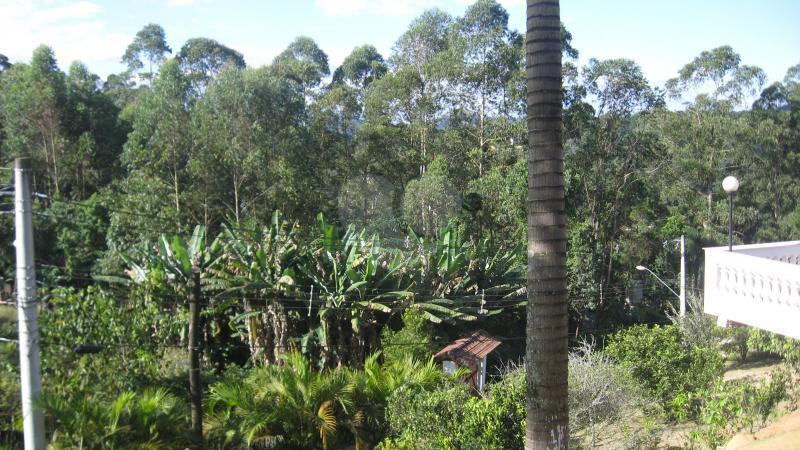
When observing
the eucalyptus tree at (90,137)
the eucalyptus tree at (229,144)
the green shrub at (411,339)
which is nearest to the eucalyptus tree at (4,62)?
the eucalyptus tree at (90,137)

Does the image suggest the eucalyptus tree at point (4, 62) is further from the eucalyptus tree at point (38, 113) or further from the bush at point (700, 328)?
the bush at point (700, 328)

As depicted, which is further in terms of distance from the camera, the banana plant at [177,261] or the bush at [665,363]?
the banana plant at [177,261]

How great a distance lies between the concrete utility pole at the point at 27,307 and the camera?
321 inches

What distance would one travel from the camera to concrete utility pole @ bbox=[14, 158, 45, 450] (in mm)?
8164

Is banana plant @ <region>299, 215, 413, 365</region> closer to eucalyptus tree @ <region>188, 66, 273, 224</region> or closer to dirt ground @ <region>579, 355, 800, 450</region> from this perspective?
eucalyptus tree @ <region>188, 66, 273, 224</region>

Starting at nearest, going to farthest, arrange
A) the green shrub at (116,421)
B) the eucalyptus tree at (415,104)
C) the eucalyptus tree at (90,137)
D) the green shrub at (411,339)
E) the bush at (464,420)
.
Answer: the green shrub at (116,421), the bush at (464,420), the green shrub at (411,339), the eucalyptus tree at (415,104), the eucalyptus tree at (90,137)

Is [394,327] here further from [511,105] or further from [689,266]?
[689,266]

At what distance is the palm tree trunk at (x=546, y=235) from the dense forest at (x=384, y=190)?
868cm

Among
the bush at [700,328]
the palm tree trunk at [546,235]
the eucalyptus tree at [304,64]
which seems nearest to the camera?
the palm tree trunk at [546,235]

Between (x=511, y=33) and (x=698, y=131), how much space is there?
425 inches

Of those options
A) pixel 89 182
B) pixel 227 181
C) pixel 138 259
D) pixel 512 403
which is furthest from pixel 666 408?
pixel 89 182

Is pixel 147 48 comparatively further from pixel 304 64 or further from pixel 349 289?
pixel 349 289

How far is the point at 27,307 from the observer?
8.34m

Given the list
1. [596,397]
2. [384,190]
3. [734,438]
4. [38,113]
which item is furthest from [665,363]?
[38,113]
